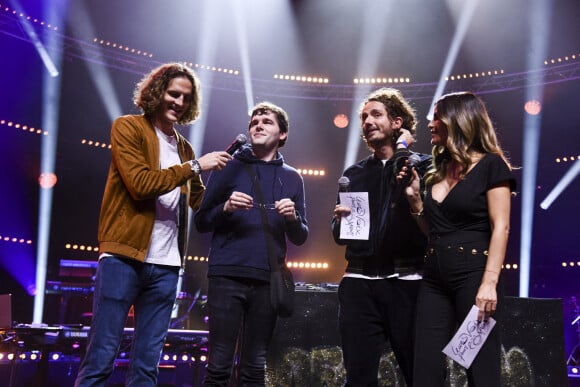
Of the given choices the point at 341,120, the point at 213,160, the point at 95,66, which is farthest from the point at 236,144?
the point at 341,120

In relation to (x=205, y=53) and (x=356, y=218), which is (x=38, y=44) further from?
(x=356, y=218)

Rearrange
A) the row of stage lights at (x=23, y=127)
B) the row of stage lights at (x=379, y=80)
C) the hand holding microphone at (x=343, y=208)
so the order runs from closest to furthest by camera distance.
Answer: the hand holding microphone at (x=343, y=208), the row of stage lights at (x=23, y=127), the row of stage lights at (x=379, y=80)

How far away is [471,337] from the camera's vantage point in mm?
1921

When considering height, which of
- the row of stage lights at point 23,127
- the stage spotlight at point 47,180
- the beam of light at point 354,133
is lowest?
the stage spotlight at point 47,180

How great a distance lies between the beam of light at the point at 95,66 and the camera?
8992mm

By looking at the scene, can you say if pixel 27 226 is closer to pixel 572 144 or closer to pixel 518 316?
pixel 518 316

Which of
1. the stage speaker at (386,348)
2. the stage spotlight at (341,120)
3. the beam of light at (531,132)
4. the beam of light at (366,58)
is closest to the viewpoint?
the stage speaker at (386,348)

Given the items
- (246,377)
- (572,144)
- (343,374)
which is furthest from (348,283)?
(572,144)

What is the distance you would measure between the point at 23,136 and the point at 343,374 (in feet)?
24.2

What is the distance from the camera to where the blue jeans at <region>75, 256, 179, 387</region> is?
84.2 inches

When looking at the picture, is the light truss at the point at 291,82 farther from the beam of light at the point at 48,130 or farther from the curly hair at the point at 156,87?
the curly hair at the point at 156,87

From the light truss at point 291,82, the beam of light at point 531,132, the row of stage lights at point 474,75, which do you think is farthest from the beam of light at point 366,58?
the beam of light at point 531,132

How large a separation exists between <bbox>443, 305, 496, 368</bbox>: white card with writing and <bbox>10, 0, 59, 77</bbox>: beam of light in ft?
28.4

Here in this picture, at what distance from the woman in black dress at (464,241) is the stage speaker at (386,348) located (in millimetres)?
1567
